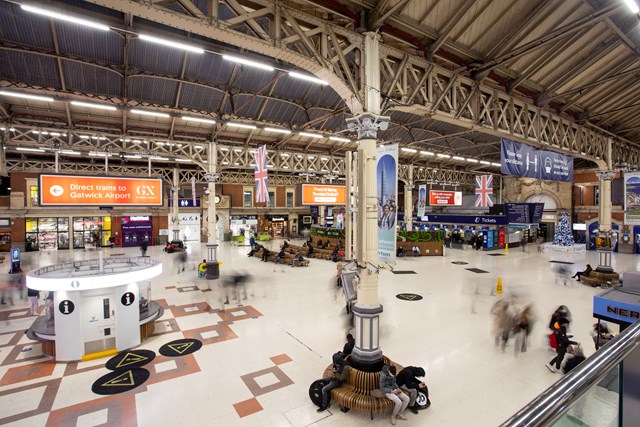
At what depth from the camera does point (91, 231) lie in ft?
96.4

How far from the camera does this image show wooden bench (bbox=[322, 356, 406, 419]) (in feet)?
18.0

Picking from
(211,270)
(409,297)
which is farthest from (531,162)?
(211,270)

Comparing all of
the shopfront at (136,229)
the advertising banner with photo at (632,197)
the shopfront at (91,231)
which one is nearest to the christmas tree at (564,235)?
the advertising banner with photo at (632,197)

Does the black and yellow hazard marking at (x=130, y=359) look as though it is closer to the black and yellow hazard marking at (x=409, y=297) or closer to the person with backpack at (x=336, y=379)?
the person with backpack at (x=336, y=379)

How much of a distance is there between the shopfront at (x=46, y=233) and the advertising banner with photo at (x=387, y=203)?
3191 centimetres

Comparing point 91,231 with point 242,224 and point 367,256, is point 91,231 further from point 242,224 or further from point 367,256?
point 367,256

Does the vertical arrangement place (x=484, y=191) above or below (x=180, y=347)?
above

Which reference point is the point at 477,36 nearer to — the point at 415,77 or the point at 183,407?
the point at 415,77

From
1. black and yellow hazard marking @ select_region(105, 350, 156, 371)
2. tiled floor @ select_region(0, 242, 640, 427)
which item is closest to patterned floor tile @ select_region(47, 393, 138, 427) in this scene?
tiled floor @ select_region(0, 242, 640, 427)

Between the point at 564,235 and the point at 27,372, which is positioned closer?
the point at 27,372

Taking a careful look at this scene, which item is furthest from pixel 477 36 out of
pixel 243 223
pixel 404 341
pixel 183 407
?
pixel 243 223

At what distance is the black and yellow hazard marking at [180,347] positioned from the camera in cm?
797

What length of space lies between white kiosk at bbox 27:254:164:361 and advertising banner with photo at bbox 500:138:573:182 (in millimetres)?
11340

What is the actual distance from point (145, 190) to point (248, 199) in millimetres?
23432
